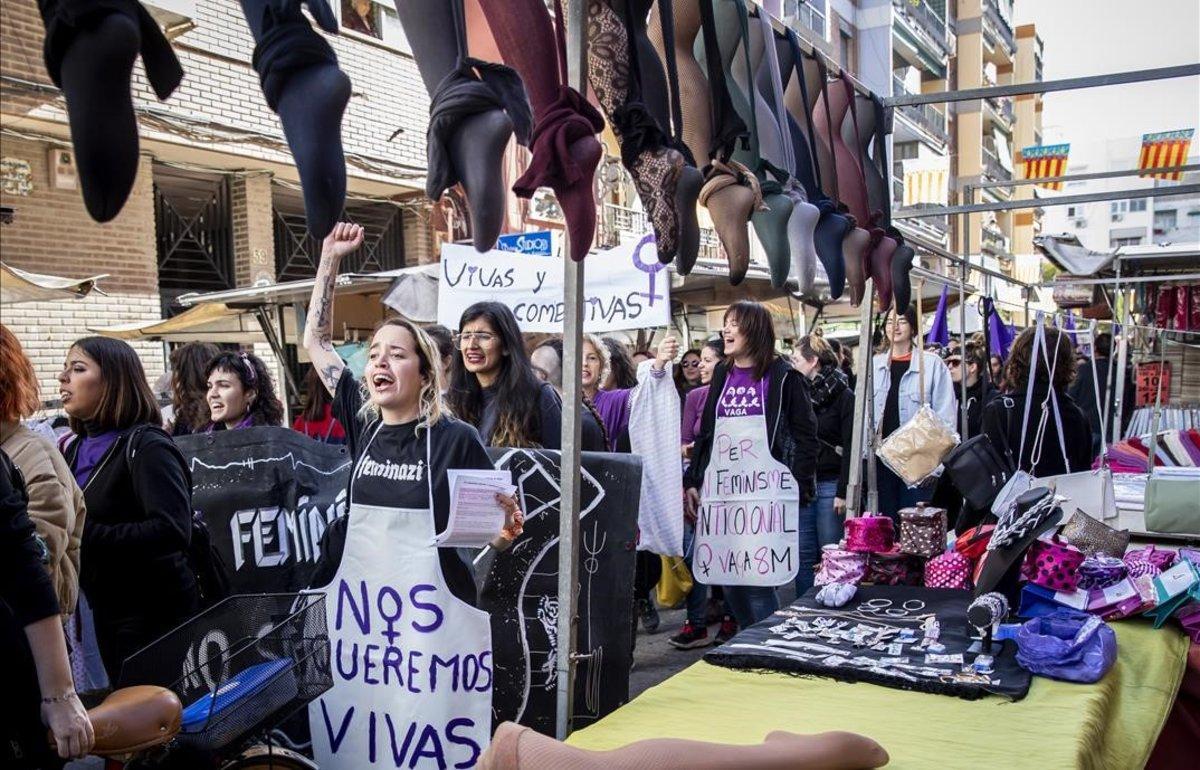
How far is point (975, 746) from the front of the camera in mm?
2258

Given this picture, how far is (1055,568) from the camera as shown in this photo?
130 inches

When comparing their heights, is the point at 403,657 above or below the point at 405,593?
below

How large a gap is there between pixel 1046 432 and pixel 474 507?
143 inches

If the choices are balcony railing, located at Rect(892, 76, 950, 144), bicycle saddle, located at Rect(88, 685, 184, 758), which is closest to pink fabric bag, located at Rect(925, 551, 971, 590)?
bicycle saddle, located at Rect(88, 685, 184, 758)

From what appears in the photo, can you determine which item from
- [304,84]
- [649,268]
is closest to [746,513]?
[649,268]

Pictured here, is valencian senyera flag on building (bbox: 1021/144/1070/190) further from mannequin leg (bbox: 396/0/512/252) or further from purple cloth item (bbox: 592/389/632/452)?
mannequin leg (bbox: 396/0/512/252)

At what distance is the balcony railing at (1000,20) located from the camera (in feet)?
150

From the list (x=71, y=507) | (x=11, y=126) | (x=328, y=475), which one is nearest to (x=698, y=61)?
(x=71, y=507)

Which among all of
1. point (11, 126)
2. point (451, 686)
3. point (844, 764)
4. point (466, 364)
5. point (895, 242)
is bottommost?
point (451, 686)

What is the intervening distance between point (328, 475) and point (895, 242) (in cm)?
299

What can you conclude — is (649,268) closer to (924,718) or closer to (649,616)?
(649,616)

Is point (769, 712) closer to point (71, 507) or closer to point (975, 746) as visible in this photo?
point (975, 746)

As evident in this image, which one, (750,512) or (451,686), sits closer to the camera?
(451,686)

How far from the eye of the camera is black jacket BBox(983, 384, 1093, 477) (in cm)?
511
